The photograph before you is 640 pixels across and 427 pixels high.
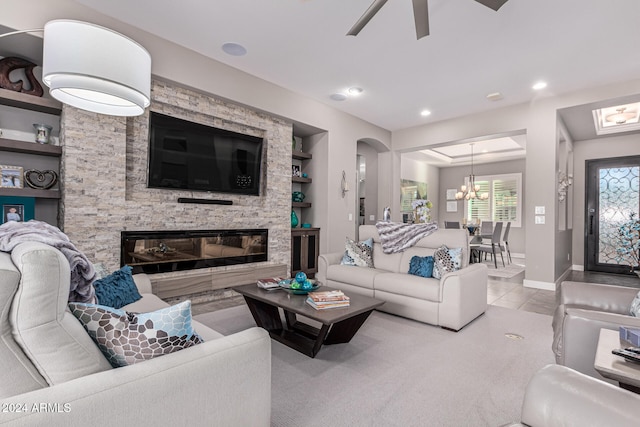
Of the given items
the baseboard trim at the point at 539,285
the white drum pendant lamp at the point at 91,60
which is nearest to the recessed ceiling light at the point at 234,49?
the white drum pendant lamp at the point at 91,60

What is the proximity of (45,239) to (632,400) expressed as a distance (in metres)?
1.95

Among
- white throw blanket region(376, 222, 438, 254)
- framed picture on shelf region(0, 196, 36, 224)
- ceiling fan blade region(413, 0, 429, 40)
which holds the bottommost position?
white throw blanket region(376, 222, 438, 254)

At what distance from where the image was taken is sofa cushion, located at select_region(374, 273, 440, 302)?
10.2ft

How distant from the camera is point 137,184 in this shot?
356 cm

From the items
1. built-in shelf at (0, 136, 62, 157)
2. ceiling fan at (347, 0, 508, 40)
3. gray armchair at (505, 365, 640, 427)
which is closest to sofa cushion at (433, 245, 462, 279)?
ceiling fan at (347, 0, 508, 40)

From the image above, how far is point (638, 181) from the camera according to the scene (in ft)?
19.9

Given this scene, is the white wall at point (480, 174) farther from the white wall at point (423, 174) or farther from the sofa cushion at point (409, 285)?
the sofa cushion at point (409, 285)

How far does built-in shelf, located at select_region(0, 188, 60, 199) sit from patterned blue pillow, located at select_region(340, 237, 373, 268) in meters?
3.12

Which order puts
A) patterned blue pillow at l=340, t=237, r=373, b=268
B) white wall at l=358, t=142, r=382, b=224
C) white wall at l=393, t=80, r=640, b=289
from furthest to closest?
white wall at l=358, t=142, r=382, b=224
white wall at l=393, t=80, r=640, b=289
patterned blue pillow at l=340, t=237, r=373, b=268

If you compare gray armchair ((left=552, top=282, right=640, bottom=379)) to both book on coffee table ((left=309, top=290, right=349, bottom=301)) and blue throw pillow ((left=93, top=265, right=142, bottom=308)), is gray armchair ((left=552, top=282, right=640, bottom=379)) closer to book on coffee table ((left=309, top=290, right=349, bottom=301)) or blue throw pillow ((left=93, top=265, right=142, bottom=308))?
book on coffee table ((left=309, top=290, right=349, bottom=301))

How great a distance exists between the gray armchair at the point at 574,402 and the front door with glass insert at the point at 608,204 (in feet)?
23.5

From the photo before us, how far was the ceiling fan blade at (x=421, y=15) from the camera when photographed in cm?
234

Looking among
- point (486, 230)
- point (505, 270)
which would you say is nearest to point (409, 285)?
point (505, 270)

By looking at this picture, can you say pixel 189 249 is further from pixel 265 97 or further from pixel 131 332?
pixel 131 332
